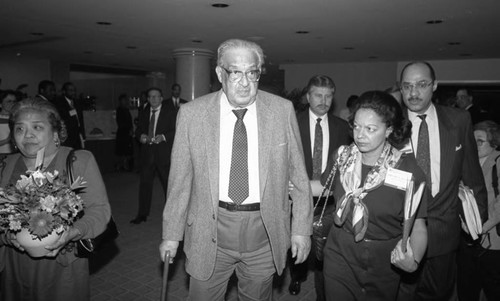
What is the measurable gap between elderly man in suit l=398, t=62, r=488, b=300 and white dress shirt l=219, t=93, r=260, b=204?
118 cm

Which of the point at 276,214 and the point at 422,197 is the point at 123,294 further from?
the point at 422,197

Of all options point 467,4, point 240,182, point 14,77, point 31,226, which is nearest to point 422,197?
point 240,182

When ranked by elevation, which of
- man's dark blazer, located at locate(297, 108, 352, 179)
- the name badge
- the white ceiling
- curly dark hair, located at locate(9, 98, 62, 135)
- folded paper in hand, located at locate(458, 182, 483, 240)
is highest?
the white ceiling

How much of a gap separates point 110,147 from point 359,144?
10425 mm

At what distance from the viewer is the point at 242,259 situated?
7.57ft

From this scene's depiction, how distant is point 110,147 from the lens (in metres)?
11.5

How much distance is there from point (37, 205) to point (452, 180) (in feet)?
8.41

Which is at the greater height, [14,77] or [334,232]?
[14,77]

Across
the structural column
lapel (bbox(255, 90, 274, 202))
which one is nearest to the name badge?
lapel (bbox(255, 90, 274, 202))

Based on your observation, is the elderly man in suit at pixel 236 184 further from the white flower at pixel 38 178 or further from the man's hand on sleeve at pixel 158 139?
the man's hand on sleeve at pixel 158 139

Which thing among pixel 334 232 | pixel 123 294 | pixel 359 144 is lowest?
pixel 123 294

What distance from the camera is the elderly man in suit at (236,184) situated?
2.21 meters

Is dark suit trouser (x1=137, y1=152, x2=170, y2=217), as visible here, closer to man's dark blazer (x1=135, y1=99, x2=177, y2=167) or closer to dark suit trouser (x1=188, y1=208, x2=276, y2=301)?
man's dark blazer (x1=135, y1=99, x2=177, y2=167)

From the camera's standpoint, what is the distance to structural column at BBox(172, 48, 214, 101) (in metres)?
11.7
